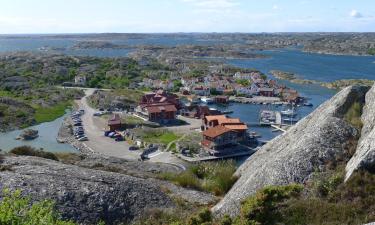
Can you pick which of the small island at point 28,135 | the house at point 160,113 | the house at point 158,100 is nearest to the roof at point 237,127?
the house at point 160,113

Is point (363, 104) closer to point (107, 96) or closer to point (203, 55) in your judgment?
point (107, 96)

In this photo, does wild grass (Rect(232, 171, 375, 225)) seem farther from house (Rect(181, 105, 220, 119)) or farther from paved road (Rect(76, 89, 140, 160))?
house (Rect(181, 105, 220, 119))

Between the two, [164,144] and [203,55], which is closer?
[164,144]

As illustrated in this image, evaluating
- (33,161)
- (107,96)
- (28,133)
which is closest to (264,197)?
(33,161)

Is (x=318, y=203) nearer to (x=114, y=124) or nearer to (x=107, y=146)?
(x=107, y=146)

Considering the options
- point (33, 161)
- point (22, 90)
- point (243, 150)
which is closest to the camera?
point (33, 161)

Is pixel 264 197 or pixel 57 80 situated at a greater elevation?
pixel 264 197

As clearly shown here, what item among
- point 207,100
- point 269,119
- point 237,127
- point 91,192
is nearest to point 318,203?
point 91,192
